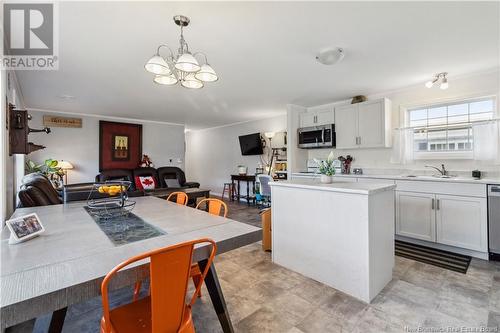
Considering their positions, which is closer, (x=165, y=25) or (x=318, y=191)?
(x=165, y=25)

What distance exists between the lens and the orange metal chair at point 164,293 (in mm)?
923

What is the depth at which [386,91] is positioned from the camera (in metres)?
4.04

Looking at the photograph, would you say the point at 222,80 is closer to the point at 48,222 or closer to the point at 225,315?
the point at 48,222

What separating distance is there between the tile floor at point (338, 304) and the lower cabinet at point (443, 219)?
438 millimetres

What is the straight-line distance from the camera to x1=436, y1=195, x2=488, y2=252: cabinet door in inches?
110

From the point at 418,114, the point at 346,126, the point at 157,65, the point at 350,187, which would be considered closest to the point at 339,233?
the point at 350,187

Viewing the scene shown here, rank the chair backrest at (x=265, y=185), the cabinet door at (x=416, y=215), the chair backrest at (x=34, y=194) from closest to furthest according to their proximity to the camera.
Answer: the chair backrest at (x=34, y=194) → the cabinet door at (x=416, y=215) → the chair backrest at (x=265, y=185)

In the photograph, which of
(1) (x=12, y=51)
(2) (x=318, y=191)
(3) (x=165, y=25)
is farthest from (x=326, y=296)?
(1) (x=12, y=51)

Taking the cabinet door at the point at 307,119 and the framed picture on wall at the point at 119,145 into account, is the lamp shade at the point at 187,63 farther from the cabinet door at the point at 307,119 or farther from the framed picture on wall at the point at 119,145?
the framed picture on wall at the point at 119,145

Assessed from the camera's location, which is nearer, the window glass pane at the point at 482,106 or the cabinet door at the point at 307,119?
the window glass pane at the point at 482,106

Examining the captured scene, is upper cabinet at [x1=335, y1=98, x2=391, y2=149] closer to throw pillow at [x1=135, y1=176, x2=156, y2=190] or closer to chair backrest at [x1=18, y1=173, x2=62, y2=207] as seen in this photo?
chair backrest at [x1=18, y1=173, x2=62, y2=207]

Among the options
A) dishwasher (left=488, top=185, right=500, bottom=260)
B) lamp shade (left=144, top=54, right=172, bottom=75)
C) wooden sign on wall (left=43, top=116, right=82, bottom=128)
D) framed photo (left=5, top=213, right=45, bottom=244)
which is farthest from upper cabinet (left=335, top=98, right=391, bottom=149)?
wooden sign on wall (left=43, top=116, right=82, bottom=128)

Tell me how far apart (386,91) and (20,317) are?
4854 mm

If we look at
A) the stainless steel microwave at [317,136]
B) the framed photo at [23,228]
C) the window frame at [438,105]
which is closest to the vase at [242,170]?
the stainless steel microwave at [317,136]
